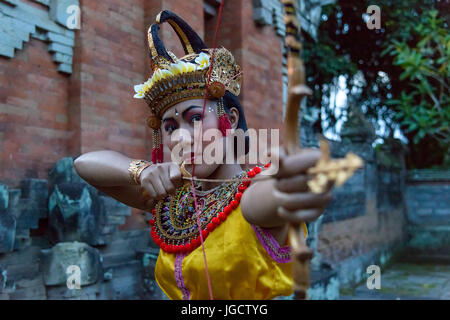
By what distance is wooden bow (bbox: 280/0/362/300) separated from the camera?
3.28 ft

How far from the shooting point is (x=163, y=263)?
6.08 ft

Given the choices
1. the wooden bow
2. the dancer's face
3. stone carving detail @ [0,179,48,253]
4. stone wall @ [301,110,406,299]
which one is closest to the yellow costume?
the dancer's face

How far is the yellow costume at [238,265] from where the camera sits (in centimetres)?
161

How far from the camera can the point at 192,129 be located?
180 centimetres

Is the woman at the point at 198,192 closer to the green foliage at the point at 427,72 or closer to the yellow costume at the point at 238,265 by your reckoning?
the yellow costume at the point at 238,265

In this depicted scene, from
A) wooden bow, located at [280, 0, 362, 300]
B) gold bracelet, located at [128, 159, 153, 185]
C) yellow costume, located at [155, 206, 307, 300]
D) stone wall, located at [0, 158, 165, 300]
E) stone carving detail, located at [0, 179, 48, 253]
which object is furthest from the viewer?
stone wall, located at [0, 158, 165, 300]

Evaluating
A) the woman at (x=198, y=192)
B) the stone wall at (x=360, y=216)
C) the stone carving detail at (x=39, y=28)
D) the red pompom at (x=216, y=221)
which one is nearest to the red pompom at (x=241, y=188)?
the woman at (x=198, y=192)

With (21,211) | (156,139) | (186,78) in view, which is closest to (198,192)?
(156,139)

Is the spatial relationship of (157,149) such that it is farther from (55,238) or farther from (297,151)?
(55,238)

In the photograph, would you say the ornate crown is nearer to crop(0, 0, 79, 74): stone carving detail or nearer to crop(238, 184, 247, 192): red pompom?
crop(238, 184, 247, 192): red pompom

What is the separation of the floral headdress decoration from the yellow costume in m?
0.46

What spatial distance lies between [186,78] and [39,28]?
2900 millimetres
